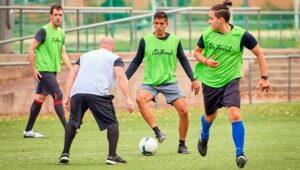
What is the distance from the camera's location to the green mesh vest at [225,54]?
15258mm

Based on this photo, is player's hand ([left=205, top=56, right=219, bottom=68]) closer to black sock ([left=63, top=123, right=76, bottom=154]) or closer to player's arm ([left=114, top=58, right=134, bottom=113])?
player's arm ([left=114, top=58, right=134, bottom=113])

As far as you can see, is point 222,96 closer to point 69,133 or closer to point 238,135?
point 238,135

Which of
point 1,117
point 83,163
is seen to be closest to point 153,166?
point 83,163

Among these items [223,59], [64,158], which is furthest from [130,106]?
[223,59]

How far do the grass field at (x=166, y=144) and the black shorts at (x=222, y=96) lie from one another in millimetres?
784

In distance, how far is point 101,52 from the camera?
50.9 ft

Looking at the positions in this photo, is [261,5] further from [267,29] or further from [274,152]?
[274,152]

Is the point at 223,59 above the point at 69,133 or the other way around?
above

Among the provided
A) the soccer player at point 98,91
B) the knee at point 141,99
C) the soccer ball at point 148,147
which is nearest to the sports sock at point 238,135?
the soccer player at point 98,91

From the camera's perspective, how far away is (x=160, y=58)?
18016mm

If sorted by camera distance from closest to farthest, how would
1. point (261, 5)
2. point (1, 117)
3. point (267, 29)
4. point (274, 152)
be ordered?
point (274, 152) → point (1, 117) → point (267, 29) → point (261, 5)

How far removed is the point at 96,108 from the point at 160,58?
287cm

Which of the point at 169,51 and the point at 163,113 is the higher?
the point at 169,51

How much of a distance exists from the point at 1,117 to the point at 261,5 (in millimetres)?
14325
